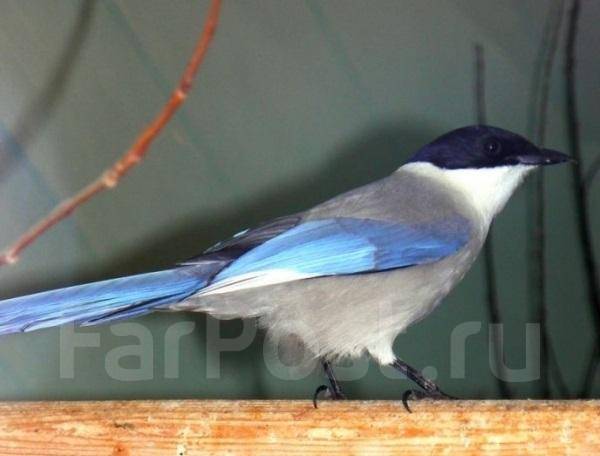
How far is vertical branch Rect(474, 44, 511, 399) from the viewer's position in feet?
5.84

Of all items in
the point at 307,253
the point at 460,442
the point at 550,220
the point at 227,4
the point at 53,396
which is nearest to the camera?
the point at 460,442

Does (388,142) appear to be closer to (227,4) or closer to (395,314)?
(227,4)

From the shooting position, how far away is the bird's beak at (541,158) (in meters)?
1.30

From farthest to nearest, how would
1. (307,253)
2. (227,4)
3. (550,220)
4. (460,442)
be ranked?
(550,220) < (227,4) < (307,253) < (460,442)

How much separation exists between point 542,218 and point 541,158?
20.9 inches

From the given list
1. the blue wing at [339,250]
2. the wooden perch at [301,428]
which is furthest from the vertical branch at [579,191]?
the wooden perch at [301,428]

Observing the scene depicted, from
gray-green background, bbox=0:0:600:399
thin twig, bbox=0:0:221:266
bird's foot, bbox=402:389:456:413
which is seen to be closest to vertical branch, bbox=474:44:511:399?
gray-green background, bbox=0:0:600:399

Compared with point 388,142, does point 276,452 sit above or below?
below

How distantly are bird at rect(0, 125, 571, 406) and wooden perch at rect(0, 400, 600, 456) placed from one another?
12 centimetres

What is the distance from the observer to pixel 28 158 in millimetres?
1588

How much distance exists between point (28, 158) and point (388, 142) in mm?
657

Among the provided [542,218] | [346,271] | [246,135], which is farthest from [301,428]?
[542,218]

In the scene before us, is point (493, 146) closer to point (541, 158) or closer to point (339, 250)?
point (541, 158)

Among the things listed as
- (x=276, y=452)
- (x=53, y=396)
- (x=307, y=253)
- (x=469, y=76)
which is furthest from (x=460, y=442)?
(x=469, y=76)
